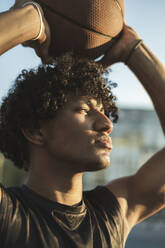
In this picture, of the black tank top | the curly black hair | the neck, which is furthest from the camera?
the curly black hair

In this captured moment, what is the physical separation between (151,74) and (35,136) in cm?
83

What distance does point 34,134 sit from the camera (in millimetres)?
1980

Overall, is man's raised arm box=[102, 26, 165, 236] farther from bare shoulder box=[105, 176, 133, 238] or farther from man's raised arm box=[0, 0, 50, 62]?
man's raised arm box=[0, 0, 50, 62]

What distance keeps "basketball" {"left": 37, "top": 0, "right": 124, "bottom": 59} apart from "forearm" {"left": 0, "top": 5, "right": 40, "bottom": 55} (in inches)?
10.1

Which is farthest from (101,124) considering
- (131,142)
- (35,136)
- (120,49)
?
(131,142)

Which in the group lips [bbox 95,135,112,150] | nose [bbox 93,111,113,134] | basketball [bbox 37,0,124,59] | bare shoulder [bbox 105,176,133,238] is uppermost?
basketball [bbox 37,0,124,59]

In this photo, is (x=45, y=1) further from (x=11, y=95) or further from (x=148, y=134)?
(x=148, y=134)

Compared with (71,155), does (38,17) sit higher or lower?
higher

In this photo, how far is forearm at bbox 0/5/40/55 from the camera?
5.49ft

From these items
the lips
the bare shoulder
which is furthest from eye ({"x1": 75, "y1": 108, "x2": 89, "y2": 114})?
the bare shoulder

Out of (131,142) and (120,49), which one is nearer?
(120,49)

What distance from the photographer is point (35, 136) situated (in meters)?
1.97

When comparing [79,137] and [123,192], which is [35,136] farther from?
[123,192]

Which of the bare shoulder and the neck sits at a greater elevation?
the neck
